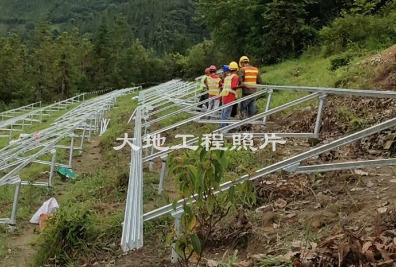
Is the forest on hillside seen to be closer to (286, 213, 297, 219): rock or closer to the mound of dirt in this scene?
the mound of dirt

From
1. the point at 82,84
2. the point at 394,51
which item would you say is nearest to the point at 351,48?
the point at 394,51

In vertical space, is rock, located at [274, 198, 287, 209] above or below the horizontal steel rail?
below

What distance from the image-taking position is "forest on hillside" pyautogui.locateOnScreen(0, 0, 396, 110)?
1631cm

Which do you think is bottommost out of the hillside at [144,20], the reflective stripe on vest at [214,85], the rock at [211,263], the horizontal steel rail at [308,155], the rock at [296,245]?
the hillside at [144,20]

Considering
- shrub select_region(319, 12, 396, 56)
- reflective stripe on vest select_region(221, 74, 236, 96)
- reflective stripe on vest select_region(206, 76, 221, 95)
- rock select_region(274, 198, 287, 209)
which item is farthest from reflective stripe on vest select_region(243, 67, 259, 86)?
shrub select_region(319, 12, 396, 56)

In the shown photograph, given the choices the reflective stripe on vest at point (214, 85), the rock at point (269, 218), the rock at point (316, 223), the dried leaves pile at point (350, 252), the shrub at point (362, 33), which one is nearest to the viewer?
the dried leaves pile at point (350, 252)

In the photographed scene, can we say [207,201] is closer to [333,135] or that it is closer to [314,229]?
[314,229]

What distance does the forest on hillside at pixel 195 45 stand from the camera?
642 inches

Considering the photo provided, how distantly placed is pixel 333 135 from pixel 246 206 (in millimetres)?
2757

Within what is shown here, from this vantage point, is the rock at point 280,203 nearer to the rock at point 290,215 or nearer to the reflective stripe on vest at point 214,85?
the rock at point 290,215

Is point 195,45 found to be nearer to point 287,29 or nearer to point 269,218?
point 287,29

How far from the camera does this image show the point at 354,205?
12.4ft

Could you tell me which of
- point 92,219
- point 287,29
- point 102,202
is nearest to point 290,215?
point 92,219

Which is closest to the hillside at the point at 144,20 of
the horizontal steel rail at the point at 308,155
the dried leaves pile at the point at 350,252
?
the horizontal steel rail at the point at 308,155
